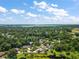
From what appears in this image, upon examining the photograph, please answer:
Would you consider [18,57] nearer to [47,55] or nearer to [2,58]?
[2,58]

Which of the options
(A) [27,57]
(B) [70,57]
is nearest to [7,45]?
(A) [27,57]

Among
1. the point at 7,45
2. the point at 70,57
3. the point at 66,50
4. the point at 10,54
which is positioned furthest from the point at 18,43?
the point at 70,57

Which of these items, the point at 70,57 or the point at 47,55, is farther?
the point at 47,55

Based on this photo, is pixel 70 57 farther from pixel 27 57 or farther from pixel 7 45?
pixel 7 45

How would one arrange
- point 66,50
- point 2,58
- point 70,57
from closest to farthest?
1. point 70,57
2. point 2,58
3. point 66,50

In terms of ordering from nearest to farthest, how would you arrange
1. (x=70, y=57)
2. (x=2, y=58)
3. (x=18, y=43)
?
(x=70, y=57)
(x=2, y=58)
(x=18, y=43)

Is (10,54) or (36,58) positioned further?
(10,54)

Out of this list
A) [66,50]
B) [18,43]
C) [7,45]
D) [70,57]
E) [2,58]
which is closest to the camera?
[70,57]

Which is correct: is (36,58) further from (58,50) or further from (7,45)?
(7,45)

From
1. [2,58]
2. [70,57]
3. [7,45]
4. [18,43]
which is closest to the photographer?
[70,57]
